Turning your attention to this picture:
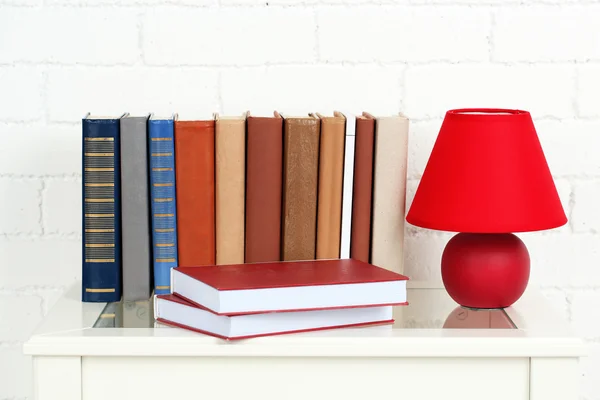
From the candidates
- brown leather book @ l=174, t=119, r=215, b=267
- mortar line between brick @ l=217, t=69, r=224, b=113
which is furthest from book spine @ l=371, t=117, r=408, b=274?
mortar line between brick @ l=217, t=69, r=224, b=113

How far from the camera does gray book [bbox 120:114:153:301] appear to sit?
111cm

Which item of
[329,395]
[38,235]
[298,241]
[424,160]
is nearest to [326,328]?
[329,395]

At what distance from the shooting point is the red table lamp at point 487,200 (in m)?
1.04

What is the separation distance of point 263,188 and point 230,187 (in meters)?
0.05

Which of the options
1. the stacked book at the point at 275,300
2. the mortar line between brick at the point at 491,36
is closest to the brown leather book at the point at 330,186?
the stacked book at the point at 275,300

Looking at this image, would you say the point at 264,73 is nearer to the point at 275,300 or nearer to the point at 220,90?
the point at 220,90

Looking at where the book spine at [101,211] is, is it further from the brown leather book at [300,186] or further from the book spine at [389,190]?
the book spine at [389,190]

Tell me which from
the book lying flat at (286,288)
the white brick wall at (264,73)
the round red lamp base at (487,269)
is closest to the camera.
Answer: the book lying flat at (286,288)

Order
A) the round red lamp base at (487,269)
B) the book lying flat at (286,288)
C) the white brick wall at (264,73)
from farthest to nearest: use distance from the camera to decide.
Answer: the white brick wall at (264,73) < the round red lamp base at (487,269) < the book lying flat at (286,288)

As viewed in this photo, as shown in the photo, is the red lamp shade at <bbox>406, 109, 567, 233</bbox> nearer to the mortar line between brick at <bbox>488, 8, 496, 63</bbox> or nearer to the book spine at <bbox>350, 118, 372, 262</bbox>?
the book spine at <bbox>350, 118, 372, 262</bbox>

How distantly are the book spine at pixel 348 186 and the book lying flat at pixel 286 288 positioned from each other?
0.30 feet

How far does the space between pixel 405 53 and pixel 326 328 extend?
57 cm

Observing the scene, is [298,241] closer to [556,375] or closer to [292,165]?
[292,165]

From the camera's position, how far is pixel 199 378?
0.98 m
